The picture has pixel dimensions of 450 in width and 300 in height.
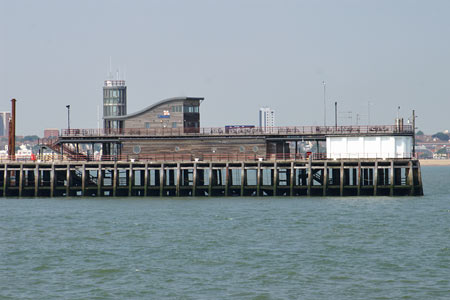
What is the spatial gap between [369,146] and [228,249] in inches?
1241

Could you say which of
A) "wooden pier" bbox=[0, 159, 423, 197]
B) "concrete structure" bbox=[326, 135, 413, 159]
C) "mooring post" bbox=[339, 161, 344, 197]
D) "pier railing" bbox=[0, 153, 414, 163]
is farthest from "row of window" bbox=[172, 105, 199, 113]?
"mooring post" bbox=[339, 161, 344, 197]

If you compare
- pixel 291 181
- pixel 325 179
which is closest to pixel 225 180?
pixel 291 181

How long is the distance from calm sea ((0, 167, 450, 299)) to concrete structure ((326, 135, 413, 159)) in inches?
223

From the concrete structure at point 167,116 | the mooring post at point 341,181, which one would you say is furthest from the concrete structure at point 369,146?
the concrete structure at point 167,116

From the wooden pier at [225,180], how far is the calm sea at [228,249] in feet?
7.65

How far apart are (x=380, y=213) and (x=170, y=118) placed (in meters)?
27.1

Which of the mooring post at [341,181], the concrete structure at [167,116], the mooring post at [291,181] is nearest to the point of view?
the mooring post at [341,181]

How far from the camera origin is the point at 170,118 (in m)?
82.1

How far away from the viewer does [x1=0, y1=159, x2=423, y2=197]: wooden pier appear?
71.4m

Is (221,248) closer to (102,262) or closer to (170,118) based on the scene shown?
(102,262)

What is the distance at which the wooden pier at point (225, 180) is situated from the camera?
71.4m

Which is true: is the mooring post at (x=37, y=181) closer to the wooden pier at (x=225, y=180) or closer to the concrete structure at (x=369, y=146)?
the wooden pier at (x=225, y=180)

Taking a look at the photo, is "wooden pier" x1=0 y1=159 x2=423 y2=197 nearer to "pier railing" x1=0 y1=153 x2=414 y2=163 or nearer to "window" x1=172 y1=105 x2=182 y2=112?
"pier railing" x1=0 y1=153 x2=414 y2=163

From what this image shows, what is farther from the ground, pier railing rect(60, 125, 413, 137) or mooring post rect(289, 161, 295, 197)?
pier railing rect(60, 125, 413, 137)
